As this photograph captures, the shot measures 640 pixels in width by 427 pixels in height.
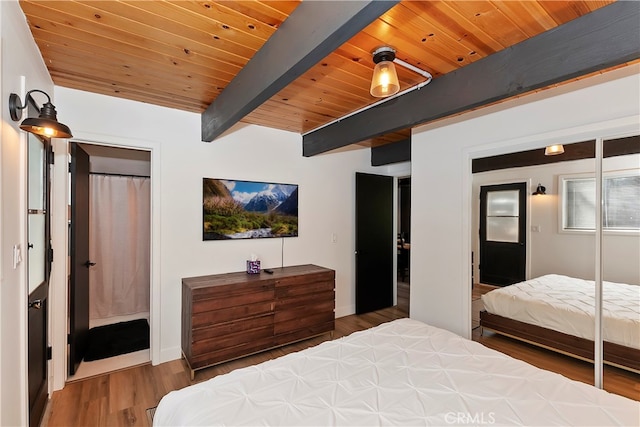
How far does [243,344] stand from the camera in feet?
9.42

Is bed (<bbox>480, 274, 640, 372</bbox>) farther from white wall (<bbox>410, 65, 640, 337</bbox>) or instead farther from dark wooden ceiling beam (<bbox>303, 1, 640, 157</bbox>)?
dark wooden ceiling beam (<bbox>303, 1, 640, 157</bbox>)

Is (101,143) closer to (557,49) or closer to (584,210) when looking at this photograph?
(557,49)

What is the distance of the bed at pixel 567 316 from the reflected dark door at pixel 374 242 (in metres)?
1.85

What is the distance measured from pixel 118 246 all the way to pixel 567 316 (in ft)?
16.2

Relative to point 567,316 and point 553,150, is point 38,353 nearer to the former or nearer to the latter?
point 567,316

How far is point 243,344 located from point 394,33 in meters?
2.82

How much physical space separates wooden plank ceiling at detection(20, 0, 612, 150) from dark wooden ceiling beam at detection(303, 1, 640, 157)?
7cm

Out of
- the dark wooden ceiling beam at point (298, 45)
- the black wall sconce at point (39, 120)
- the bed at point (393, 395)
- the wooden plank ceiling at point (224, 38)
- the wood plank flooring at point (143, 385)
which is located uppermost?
the wooden plank ceiling at point (224, 38)

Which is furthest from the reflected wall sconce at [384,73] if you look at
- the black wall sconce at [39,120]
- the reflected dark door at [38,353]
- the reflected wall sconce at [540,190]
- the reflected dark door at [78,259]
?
the reflected dark door at [78,259]

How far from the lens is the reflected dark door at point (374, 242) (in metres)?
4.34

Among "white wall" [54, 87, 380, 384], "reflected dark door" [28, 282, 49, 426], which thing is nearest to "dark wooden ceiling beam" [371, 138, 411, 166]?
"white wall" [54, 87, 380, 384]

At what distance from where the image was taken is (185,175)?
3041 millimetres

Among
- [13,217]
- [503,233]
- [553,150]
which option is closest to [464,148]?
[553,150]

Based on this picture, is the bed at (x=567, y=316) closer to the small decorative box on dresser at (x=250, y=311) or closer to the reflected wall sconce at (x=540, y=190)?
the reflected wall sconce at (x=540, y=190)
